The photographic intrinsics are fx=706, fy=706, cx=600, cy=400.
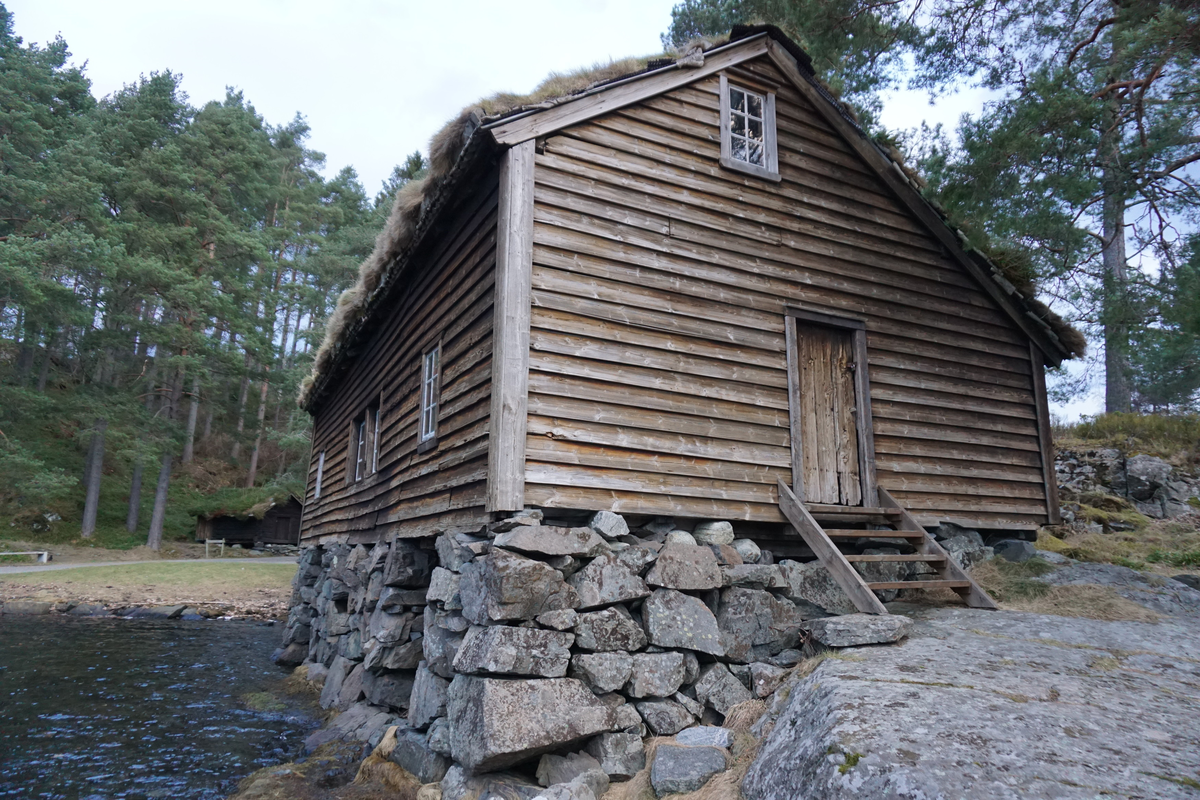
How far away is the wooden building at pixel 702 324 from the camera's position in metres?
5.92

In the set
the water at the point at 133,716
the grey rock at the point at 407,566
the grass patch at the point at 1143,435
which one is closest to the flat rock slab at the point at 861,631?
the grey rock at the point at 407,566

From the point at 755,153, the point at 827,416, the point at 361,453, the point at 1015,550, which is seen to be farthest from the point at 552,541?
the point at 361,453

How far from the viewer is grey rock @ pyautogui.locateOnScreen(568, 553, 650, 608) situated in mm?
5195

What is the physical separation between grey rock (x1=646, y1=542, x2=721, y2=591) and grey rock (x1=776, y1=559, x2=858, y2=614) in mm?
785

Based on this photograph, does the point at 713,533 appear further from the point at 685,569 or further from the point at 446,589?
the point at 446,589

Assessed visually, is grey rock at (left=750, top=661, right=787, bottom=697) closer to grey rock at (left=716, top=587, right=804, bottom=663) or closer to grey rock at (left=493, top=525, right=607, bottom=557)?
grey rock at (left=716, top=587, right=804, bottom=663)

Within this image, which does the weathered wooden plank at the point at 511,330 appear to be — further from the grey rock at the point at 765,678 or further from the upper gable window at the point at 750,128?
the upper gable window at the point at 750,128

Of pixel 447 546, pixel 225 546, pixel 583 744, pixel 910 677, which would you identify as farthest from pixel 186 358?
pixel 910 677

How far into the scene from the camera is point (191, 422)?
99.8 ft

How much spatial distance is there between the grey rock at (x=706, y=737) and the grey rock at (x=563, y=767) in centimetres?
62

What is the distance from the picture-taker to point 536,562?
5098 millimetres

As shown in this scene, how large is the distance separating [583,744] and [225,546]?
28.4 meters

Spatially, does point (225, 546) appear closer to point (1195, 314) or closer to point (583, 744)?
point (583, 744)

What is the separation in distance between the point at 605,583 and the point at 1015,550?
209 inches
